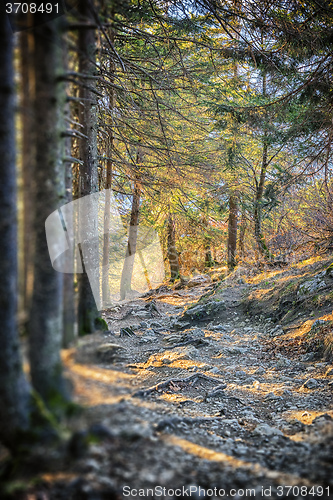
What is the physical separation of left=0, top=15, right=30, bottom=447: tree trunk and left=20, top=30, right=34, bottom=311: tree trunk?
4 centimetres

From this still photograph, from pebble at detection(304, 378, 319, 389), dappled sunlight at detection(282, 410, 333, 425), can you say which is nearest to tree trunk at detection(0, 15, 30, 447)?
dappled sunlight at detection(282, 410, 333, 425)

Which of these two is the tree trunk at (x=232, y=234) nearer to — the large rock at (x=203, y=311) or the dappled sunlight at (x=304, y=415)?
the large rock at (x=203, y=311)

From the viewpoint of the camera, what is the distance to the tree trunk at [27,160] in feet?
4.60

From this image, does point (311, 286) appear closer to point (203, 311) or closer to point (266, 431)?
point (203, 311)

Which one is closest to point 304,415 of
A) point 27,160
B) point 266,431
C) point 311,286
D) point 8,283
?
point 266,431

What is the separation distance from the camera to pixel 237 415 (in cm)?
384

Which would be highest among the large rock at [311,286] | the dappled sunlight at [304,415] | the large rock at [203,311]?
the large rock at [311,286]

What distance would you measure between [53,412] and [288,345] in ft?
19.5

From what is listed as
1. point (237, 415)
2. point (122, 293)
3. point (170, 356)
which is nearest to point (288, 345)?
point (170, 356)

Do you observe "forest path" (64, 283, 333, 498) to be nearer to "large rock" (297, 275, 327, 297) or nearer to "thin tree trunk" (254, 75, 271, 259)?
"large rock" (297, 275, 327, 297)

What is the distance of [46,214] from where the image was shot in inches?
58.6

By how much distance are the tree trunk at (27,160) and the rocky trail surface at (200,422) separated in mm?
419

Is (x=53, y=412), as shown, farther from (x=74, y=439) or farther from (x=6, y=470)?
(x=6, y=470)

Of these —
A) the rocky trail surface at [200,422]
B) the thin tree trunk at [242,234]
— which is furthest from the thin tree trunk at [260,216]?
the rocky trail surface at [200,422]
